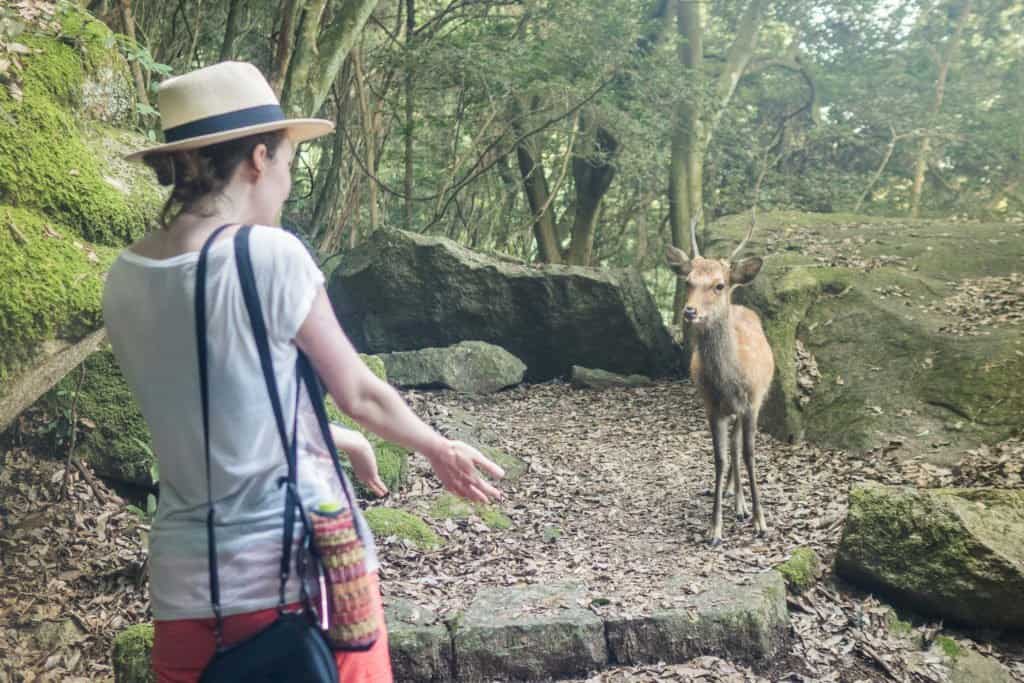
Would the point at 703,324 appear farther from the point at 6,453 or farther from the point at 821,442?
the point at 6,453

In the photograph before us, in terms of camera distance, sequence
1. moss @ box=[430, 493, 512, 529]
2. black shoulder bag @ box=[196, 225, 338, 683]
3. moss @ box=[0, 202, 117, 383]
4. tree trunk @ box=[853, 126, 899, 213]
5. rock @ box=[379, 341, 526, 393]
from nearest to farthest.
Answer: black shoulder bag @ box=[196, 225, 338, 683] → moss @ box=[0, 202, 117, 383] → moss @ box=[430, 493, 512, 529] → rock @ box=[379, 341, 526, 393] → tree trunk @ box=[853, 126, 899, 213]

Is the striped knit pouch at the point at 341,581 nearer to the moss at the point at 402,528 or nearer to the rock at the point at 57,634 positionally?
the rock at the point at 57,634

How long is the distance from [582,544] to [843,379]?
3434mm

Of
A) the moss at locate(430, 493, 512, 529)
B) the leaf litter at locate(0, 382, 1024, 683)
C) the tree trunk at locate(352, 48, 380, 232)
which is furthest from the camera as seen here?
the tree trunk at locate(352, 48, 380, 232)

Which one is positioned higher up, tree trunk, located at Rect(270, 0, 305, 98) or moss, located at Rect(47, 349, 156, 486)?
tree trunk, located at Rect(270, 0, 305, 98)

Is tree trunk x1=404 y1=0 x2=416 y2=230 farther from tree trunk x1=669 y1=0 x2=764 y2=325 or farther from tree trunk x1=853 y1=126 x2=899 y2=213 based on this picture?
tree trunk x1=853 y1=126 x2=899 y2=213

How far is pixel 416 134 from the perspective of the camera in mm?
14125

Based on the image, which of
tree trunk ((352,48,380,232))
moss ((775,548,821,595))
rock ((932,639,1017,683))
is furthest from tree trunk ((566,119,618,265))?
rock ((932,639,1017,683))

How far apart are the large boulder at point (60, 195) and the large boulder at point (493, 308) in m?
6.10

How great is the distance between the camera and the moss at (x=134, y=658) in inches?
147

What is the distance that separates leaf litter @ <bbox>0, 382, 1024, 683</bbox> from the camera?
4.35 metres

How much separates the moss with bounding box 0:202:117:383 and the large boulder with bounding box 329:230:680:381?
688 centimetres

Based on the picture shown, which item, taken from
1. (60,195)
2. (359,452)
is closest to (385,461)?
(60,195)

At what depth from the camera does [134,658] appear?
12.2 ft
